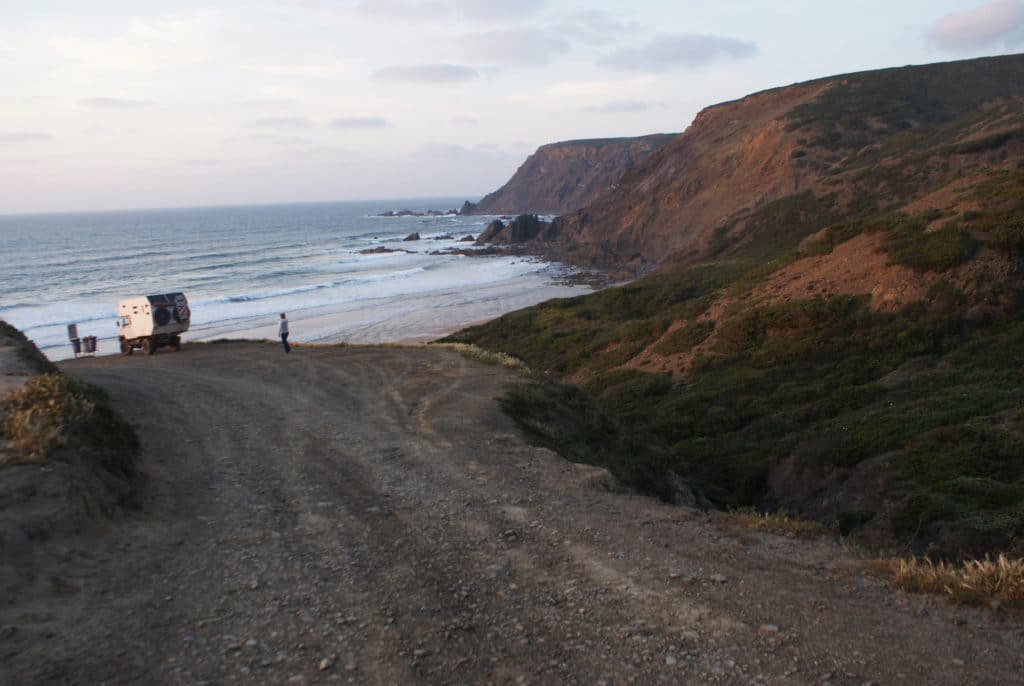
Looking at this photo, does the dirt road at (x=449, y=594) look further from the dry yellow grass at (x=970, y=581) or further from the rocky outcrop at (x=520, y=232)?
the rocky outcrop at (x=520, y=232)

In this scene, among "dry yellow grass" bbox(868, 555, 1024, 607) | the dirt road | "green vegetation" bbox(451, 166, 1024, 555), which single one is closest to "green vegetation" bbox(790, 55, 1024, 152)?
"green vegetation" bbox(451, 166, 1024, 555)

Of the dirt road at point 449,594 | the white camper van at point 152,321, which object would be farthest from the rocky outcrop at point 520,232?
the dirt road at point 449,594

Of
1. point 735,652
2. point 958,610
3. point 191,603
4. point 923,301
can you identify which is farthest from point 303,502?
point 923,301

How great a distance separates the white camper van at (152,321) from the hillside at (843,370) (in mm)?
15004

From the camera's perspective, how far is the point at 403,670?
5324 mm

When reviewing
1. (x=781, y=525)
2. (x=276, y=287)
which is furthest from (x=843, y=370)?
(x=276, y=287)

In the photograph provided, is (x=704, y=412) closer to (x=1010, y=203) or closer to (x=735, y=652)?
(x=1010, y=203)

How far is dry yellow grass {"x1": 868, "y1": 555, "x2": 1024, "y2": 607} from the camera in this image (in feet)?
19.1

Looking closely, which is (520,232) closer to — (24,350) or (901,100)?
(901,100)

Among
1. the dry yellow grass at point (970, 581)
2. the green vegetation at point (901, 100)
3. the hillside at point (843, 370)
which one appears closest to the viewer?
the dry yellow grass at point (970, 581)

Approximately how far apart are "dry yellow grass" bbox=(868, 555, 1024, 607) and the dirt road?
200 millimetres

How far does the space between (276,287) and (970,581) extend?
67.9 meters

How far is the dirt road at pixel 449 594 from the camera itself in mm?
5266

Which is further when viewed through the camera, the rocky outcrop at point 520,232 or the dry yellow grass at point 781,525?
the rocky outcrop at point 520,232
